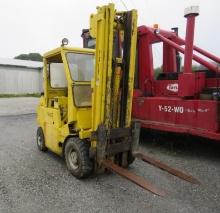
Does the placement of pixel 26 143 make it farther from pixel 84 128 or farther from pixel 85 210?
pixel 85 210

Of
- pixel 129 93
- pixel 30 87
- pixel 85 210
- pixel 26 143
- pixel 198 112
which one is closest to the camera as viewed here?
pixel 85 210

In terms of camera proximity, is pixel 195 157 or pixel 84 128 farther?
pixel 195 157

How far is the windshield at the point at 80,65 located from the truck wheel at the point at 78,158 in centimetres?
99

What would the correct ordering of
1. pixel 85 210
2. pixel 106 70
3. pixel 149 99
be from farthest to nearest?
pixel 149 99
pixel 106 70
pixel 85 210

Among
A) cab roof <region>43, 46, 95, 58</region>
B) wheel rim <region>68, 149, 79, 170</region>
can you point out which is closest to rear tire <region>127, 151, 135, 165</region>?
wheel rim <region>68, 149, 79, 170</region>

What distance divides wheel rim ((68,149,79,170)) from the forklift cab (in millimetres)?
301

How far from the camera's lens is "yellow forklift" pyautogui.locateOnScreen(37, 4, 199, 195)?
418cm

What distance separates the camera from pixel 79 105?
4.73 meters

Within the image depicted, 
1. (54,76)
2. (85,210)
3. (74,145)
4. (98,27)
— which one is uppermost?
(98,27)

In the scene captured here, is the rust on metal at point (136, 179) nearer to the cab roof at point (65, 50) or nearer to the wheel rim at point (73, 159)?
the wheel rim at point (73, 159)

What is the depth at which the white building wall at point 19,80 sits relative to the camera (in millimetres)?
28641

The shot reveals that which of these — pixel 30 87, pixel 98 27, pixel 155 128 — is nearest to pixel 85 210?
pixel 98 27

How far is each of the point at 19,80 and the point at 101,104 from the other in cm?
2691

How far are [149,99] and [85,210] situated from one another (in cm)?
296
